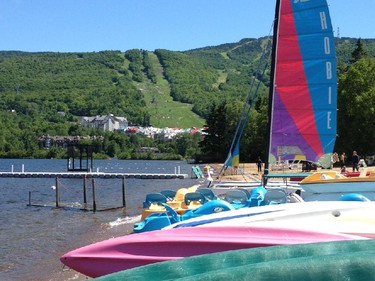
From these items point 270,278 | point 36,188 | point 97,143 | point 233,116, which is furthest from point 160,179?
point 97,143

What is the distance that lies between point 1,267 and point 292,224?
10.9 m

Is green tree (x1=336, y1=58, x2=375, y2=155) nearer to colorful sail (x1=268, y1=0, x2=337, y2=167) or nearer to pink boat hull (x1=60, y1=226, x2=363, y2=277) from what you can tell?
colorful sail (x1=268, y1=0, x2=337, y2=167)

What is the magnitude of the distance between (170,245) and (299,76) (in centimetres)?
1491

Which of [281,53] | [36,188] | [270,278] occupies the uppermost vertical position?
[281,53]

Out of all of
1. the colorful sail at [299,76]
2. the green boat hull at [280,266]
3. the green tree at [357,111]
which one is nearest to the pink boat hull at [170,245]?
the green boat hull at [280,266]

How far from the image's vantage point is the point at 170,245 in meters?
7.05

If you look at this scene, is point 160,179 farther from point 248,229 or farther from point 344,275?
point 344,275

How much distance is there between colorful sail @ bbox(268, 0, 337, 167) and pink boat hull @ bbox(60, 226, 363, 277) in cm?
1406

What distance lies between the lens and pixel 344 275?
3113 mm

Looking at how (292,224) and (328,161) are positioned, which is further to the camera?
(328,161)

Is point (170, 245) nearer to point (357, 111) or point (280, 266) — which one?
point (280, 266)

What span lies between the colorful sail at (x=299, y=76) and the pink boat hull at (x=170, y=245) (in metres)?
14.1

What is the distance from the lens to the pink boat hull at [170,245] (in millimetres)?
6797

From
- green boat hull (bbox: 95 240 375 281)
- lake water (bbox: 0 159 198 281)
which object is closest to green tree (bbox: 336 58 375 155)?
lake water (bbox: 0 159 198 281)
